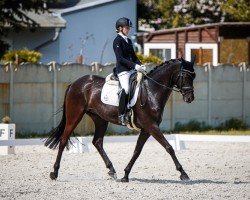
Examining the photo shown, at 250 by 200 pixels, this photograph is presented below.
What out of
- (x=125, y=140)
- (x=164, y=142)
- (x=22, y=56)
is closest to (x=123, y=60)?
(x=164, y=142)

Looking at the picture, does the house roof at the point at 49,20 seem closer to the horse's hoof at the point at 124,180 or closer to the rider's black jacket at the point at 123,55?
the rider's black jacket at the point at 123,55

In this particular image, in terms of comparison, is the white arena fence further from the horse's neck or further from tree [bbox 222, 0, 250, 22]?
tree [bbox 222, 0, 250, 22]

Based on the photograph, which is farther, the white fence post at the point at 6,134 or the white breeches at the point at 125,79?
the white fence post at the point at 6,134

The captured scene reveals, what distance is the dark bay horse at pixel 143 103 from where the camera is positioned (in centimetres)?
1509

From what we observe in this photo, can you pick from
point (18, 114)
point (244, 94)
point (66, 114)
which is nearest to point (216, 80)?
point (244, 94)

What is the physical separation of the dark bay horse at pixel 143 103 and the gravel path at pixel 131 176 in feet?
1.65

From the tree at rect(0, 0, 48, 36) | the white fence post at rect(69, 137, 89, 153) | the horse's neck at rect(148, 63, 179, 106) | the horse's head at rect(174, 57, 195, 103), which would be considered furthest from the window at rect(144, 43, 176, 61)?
the horse's head at rect(174, 57, 195, 103)

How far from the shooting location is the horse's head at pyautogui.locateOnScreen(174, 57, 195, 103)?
49.9 feet

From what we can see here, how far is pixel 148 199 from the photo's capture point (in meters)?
12.6

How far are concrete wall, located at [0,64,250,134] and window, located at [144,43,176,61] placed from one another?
7.48 m

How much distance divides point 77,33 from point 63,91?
1287 cm

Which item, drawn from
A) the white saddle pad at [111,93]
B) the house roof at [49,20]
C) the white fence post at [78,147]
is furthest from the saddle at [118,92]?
the house roof at [49,20]

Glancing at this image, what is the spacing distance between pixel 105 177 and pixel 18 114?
987 centimetres

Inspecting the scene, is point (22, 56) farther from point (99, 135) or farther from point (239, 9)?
point (99, 135)
